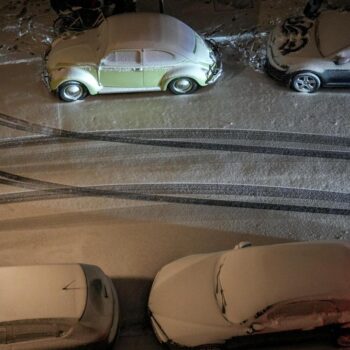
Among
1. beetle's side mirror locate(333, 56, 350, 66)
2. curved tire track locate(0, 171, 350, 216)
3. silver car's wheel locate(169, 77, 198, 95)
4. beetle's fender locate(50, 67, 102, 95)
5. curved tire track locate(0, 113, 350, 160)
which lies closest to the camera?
curved tire track locate(0, 171, 350, 216)

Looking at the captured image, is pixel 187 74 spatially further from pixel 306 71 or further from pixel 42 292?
pixel 42 292

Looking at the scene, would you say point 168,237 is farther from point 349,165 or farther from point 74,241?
point 349,165

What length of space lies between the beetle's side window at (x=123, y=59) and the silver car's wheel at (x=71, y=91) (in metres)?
0.71

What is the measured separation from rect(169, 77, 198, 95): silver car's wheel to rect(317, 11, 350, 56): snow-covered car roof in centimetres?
240

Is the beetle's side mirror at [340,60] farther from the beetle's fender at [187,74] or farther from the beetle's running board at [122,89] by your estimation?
the beetle's running board at [122,89]

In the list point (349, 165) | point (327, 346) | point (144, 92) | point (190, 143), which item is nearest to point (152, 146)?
point (190, 143)

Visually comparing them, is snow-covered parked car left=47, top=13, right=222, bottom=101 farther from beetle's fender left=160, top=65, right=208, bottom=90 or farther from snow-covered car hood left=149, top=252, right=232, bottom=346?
snow-covered car hood left=149, top=252, right=232, bottom=346

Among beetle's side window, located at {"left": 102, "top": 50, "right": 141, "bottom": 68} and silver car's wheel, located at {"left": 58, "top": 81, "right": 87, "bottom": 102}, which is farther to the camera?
silver car's wheel, located at {"left": 58, "top": 81, "right": 87, "bottom": 102}

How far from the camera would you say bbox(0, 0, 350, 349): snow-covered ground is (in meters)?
8.35

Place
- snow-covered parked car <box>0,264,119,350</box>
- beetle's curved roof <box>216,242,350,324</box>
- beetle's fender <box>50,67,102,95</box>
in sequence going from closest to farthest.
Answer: beetle's curved roof <box>216,242,350,324</box>, snow-covered parked car <box>0,264,119,350</box>, beetle's fender <box>50,67,102,95</box>

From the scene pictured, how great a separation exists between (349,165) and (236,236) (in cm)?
240

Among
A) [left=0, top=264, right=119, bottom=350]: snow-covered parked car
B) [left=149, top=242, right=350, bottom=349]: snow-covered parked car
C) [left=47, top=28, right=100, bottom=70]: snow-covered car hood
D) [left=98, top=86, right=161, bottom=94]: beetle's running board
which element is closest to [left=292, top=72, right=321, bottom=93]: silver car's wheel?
[left=98, top=86, right=161, bottom=94]: beetle's running board

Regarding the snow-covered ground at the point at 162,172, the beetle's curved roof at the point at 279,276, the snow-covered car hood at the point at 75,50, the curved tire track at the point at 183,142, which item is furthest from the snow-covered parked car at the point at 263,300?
the snow-covered car hood at the point at 75,50

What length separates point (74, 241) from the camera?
842 centimetres
